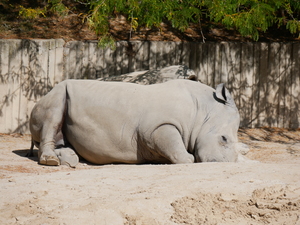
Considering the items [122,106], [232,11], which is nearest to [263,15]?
[232,11]

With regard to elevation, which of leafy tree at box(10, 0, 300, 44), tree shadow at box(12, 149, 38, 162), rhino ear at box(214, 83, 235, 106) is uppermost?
leafy tree at box(10, 0, 300, 44)

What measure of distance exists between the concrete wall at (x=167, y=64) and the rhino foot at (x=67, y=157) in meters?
3.31

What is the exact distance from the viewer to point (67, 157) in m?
6.53

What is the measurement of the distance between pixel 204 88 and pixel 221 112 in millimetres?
496

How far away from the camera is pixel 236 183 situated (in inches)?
172

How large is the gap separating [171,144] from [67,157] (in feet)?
4.49

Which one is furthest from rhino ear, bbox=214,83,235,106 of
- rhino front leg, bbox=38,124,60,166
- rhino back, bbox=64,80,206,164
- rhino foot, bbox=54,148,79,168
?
rhino front leg, bbox=38,124,60,166

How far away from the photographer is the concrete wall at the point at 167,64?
31.9ft

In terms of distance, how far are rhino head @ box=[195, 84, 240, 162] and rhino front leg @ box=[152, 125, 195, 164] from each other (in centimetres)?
21

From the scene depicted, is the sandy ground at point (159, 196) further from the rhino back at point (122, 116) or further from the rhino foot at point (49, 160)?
the rhino back at point (122, 116)

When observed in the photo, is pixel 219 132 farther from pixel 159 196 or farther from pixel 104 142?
pixel 159 196

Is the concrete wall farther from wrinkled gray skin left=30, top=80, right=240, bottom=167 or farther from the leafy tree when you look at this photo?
wrinkled gray skin left=30, top=80, right=240, bottom=167

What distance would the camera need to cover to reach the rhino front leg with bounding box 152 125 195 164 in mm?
6129

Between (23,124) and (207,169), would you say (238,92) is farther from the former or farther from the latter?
(207,169)
